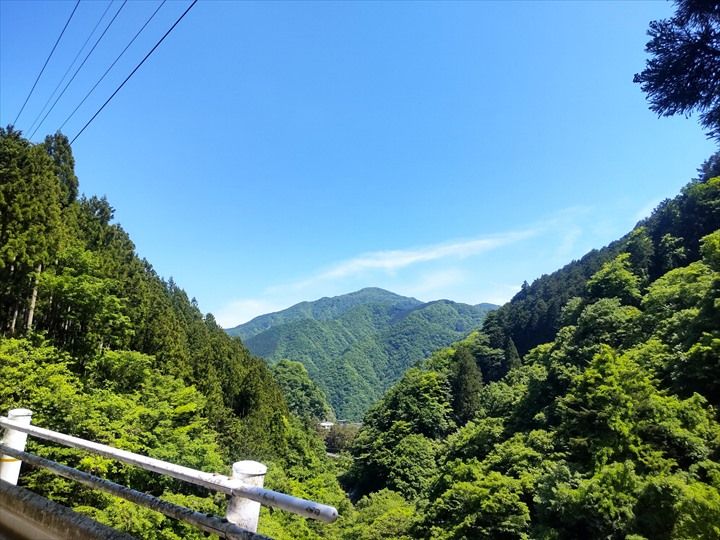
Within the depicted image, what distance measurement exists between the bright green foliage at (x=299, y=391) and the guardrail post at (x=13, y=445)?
61415mm

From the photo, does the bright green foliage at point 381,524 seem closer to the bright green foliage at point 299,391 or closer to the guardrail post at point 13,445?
the guardrail post at point 13,445

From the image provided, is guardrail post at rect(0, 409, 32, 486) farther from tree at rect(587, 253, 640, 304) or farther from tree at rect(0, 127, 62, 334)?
tree at rect(587, 253, 640, 304)

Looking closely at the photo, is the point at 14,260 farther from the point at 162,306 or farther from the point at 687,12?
the point at 687,12

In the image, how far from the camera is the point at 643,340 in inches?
1041

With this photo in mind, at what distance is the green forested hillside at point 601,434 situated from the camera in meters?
13.2

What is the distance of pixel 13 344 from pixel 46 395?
8.90 ft

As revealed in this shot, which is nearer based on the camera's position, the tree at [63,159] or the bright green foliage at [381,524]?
the bright green foliage at [381,524]

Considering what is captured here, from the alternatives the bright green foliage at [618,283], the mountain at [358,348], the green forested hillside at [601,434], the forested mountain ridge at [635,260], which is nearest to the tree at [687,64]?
the green forested hillside at [601,434]

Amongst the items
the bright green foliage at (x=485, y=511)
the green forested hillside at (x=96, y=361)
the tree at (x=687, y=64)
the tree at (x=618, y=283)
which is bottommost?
the bright green foliage at (x=485, y=511)

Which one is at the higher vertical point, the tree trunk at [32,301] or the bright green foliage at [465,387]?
the tree trunk at [32,301]

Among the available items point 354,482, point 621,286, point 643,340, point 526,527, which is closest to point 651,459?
point 526,527

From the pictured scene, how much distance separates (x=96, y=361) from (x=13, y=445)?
16.6 meters

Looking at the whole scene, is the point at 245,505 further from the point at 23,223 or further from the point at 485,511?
the point at 485,511

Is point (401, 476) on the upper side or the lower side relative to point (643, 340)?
lower
